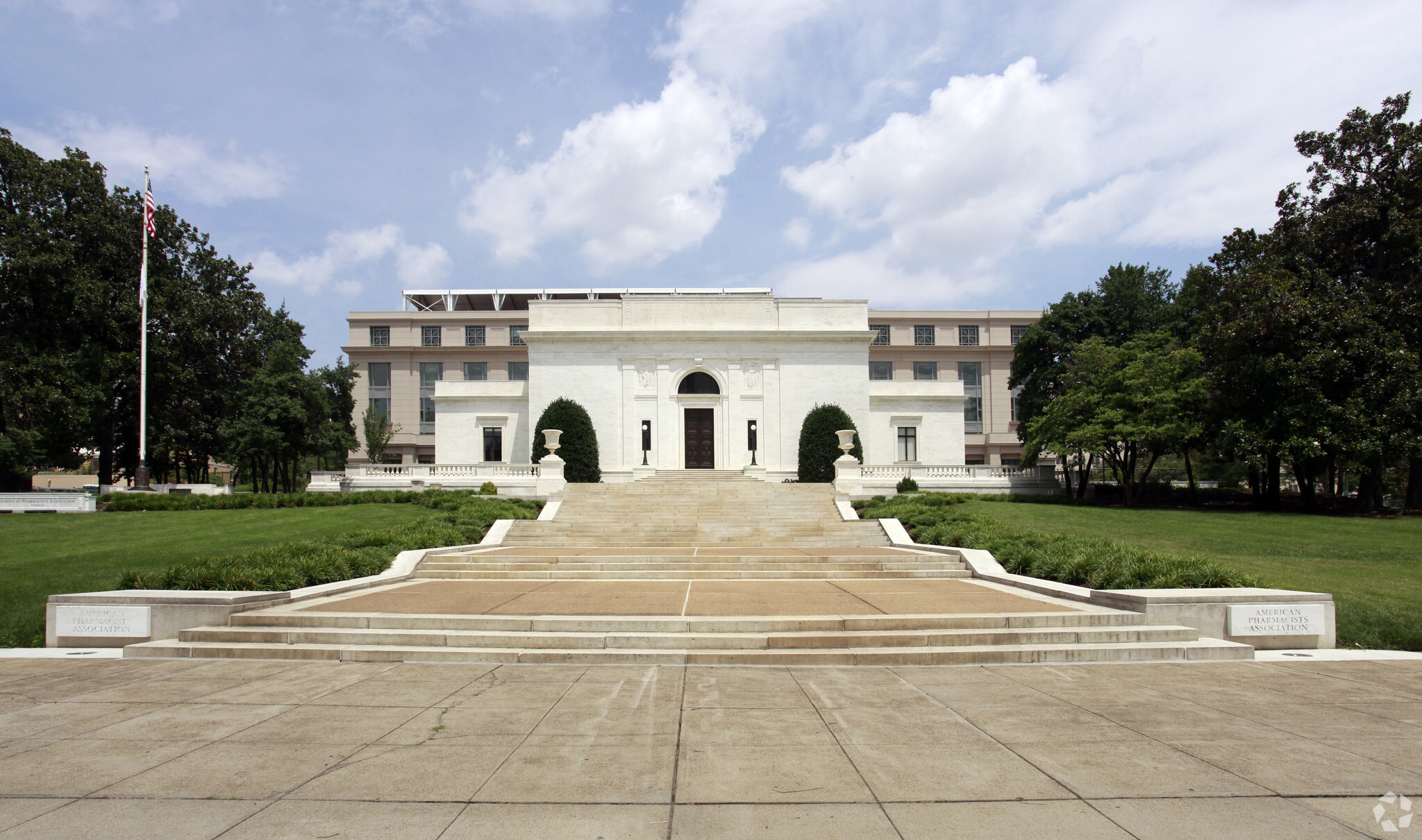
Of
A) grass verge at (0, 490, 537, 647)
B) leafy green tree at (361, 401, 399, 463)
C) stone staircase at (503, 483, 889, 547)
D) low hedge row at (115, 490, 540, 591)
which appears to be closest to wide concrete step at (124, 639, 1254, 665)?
low hedge row at (115, 490, 540, 591)

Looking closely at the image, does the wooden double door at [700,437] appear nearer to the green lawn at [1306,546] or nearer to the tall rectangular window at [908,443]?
the tall rectangular window at [908,443]

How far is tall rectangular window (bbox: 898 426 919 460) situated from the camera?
38.1m

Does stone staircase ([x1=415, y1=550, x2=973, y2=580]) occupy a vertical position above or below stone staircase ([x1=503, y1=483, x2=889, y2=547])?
below

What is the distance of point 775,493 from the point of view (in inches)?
1080

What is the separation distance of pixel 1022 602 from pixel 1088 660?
→ 8.77 feet

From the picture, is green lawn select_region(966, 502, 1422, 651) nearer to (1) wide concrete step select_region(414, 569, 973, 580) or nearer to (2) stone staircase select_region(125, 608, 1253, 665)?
(2) stone staircase select_region(125, 608, 1253, 665)

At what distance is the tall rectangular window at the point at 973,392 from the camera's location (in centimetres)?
6694

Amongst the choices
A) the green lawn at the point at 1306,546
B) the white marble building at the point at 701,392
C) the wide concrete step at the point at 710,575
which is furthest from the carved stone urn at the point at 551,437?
the green lawn at the point at 1306,546

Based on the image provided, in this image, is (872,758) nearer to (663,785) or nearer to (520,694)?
(663,785)

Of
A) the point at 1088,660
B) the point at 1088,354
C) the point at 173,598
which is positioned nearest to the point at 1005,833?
the point at 1088,660

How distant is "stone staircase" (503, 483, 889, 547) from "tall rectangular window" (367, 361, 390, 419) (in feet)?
147

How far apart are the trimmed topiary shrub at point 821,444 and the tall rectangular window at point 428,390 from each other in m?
42.7

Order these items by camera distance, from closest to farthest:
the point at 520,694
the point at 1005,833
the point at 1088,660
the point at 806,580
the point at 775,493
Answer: the point at 1005,833 < the point at 520,694 < the point at 1088,660 < the point at 806,580 < the point at 775,493

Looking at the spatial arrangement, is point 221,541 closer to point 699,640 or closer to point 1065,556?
point 699,640
